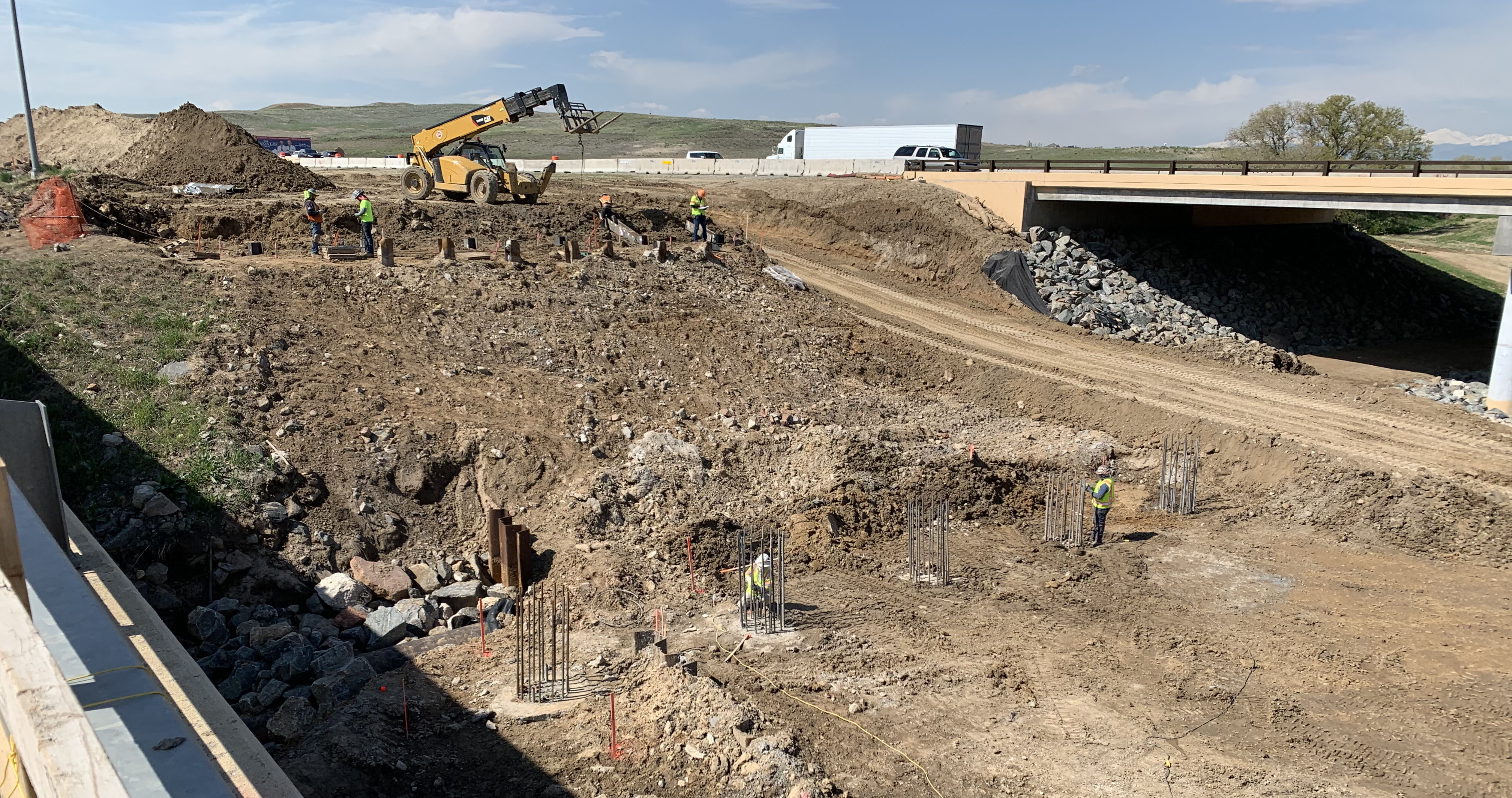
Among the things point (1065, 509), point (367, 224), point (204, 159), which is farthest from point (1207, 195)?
point (204, 159)

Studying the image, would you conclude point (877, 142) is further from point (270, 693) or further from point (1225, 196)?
point (270, 693)

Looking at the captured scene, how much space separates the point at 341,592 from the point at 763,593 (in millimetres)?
5529

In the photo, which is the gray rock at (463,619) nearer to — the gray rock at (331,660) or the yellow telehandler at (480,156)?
the gray rock at (331,660)

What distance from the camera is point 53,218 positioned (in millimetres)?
19500

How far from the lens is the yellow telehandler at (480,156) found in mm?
24219

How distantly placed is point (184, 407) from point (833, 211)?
763 inches

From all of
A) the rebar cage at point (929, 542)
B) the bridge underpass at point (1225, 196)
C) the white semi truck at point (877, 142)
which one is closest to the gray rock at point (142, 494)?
the rebar cage at point (929, 542)

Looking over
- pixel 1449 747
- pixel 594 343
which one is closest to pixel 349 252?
pixel 594 343

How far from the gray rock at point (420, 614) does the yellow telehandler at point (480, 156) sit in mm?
15222

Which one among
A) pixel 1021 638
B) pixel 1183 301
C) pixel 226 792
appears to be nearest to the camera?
pixel 226 792

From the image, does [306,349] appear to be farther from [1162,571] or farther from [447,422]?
[1162,571]

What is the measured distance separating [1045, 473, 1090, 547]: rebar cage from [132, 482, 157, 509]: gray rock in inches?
503

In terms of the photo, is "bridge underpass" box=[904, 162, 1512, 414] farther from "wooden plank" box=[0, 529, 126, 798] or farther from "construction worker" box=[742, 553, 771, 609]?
"wooden plank" box=[0, 529, 126, 798]

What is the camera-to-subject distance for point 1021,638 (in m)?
11.2
